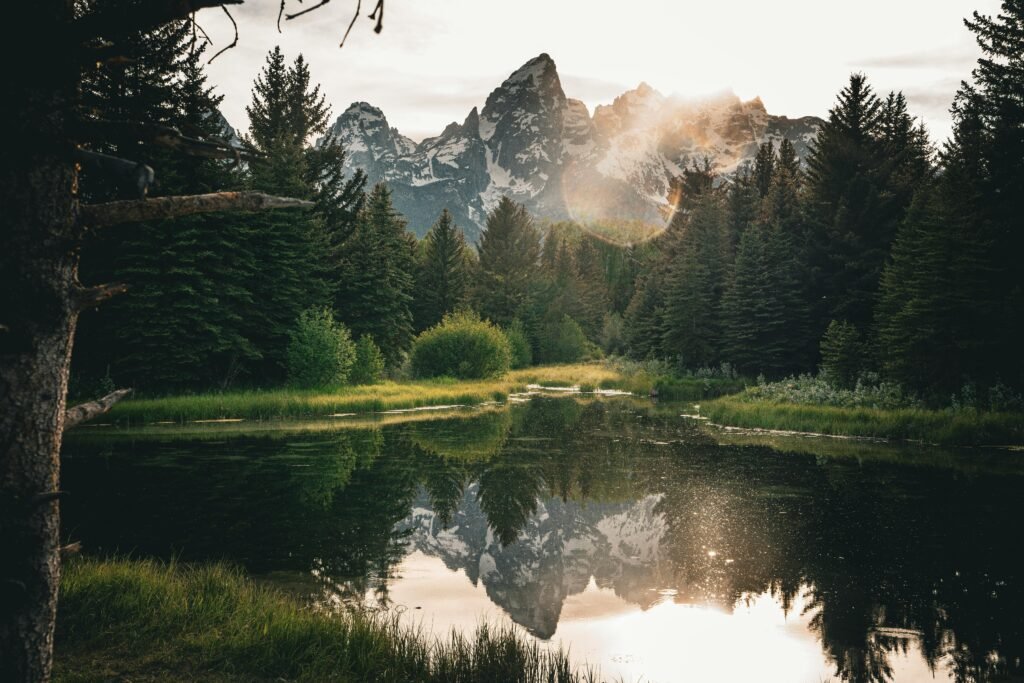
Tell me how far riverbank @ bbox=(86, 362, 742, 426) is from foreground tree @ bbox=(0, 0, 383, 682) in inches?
959

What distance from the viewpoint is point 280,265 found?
35.8 metres

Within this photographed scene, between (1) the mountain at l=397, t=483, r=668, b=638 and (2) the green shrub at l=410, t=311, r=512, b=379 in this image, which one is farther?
(2) the green shrub at l=410, t=311, r=512, b=379

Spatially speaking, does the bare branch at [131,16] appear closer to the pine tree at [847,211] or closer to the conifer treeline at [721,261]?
the conifer treeline at [721,261]

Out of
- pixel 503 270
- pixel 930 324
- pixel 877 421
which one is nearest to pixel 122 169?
pixel 877 421

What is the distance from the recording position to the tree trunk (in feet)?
10.3

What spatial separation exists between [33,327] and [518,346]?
6637 centimetres

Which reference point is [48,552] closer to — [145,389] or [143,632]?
[143,632]

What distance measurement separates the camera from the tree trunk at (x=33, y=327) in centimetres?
314

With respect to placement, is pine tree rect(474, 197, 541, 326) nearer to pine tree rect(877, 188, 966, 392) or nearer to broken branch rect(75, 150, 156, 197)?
pine tree rect(877, 188, 966, 392)

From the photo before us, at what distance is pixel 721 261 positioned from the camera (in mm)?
49625

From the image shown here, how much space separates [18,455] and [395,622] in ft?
14.4

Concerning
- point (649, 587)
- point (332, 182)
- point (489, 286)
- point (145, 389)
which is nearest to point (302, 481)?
point (649, 587)

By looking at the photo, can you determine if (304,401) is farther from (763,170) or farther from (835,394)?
(763,170)

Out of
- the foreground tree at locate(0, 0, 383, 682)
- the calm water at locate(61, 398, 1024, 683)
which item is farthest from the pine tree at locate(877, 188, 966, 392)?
the foreground tree at locate(0, 0, 383, 682)
